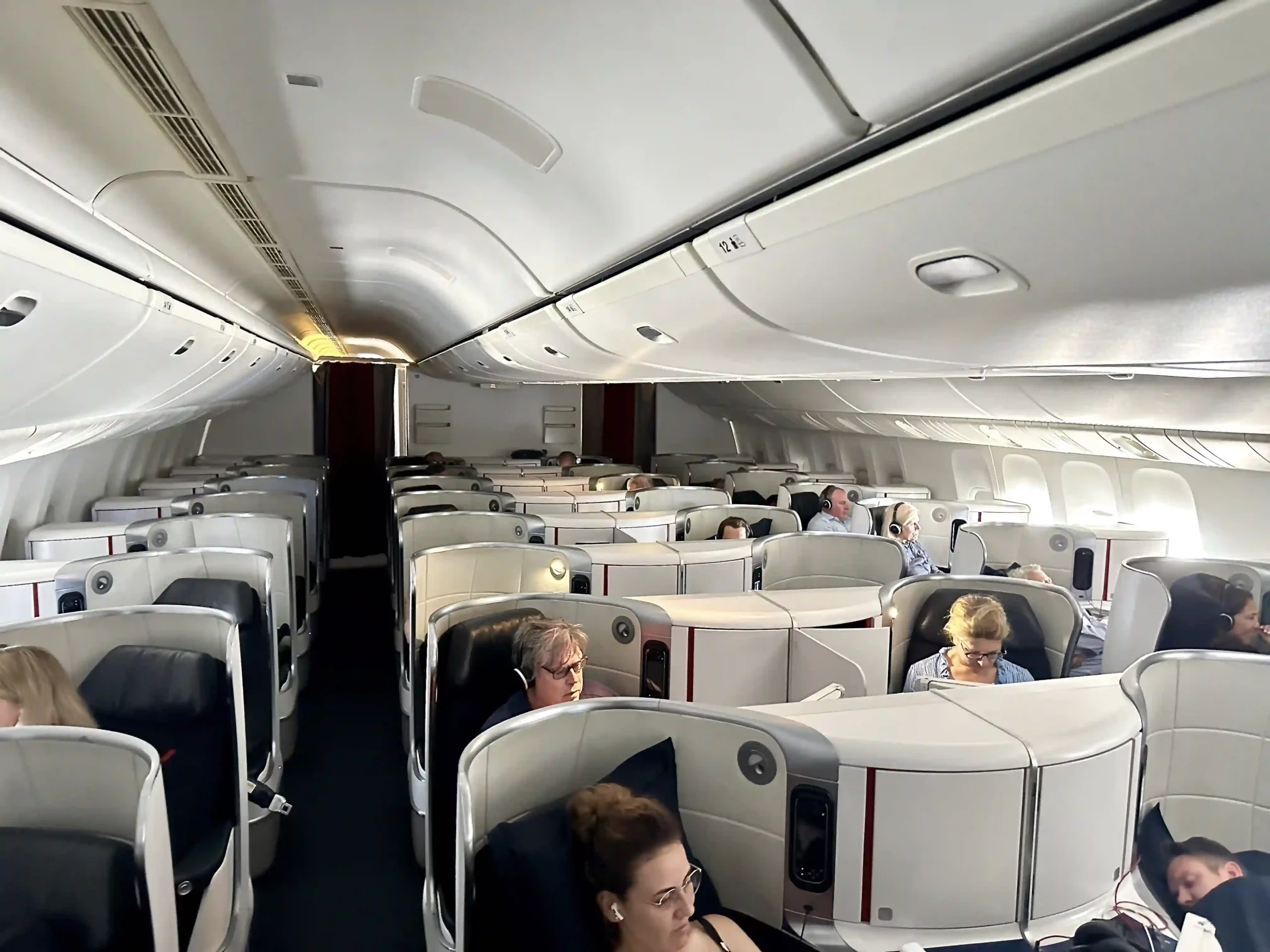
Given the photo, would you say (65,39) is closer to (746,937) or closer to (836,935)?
(746,937)

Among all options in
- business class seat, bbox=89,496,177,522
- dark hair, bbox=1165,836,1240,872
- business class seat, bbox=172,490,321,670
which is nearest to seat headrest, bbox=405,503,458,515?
business class seat, bbox=172,490,321,670

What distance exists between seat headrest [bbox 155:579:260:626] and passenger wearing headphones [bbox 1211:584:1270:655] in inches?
180

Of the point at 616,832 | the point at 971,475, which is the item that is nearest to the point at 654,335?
the point at 616,832

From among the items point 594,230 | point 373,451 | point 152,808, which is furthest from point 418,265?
point 373,451

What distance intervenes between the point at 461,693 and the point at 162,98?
1.93 m

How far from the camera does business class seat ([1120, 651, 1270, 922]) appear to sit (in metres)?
2.06

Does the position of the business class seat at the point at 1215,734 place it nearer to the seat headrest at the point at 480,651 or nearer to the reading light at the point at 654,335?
the seat headrest at the point at 480,651

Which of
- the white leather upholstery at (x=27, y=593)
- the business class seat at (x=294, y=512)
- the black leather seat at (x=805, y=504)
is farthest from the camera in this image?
the black leather seat at (x=805, y=504)

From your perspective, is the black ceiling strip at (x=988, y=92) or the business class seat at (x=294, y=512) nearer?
the black ceiling strip at (x=988, y=92)

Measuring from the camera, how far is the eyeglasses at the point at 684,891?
5.07 feet

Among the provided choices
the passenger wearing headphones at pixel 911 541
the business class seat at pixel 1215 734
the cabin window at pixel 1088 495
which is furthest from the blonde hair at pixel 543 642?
the cabin window at pixel 1088 495

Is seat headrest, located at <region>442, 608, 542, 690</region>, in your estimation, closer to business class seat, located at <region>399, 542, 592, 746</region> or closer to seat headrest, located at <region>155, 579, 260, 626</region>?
business class seat, located at <region>399, 542, 592, 746</region>

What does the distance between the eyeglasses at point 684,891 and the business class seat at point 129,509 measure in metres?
6.27

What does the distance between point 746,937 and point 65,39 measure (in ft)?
7.17
